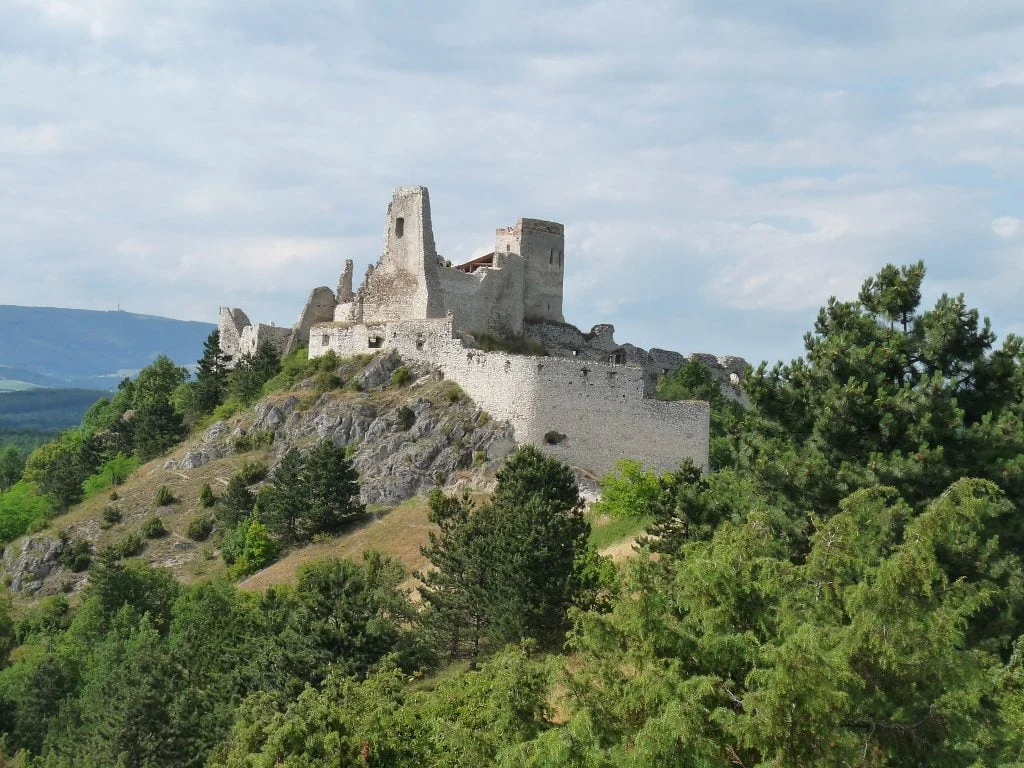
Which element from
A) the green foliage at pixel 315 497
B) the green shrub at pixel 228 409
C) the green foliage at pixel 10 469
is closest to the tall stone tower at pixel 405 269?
the green shrub at pixel 228 409

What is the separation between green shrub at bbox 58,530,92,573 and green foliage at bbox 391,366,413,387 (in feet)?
50.6

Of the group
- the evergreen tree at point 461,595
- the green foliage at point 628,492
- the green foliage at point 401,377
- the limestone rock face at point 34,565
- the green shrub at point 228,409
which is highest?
the green foliage at point 401,377

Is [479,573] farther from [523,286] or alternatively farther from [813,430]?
[523,286]

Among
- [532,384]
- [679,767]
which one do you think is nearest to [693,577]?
[679,767]

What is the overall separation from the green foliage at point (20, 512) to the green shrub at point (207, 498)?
1402 cm

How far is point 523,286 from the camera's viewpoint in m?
63.5

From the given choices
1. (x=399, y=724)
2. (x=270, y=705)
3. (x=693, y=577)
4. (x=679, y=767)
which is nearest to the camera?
(x=679, y=767)

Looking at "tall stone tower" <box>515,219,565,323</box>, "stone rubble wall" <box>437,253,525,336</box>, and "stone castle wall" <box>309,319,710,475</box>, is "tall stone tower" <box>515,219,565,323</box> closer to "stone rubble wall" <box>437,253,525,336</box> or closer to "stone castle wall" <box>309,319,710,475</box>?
"stone rubble wall" <box>437,253,525,336</box>

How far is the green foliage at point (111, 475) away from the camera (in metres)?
69.4

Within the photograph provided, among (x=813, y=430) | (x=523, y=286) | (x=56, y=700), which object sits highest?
(x=523, y=286)

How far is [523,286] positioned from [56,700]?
26.9 m

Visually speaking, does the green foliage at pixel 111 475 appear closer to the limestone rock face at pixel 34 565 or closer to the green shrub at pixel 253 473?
the limestone rock face at pixel 34 565

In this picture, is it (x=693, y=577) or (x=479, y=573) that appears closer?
(x=693, y=577)

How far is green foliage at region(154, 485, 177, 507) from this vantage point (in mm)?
59625
